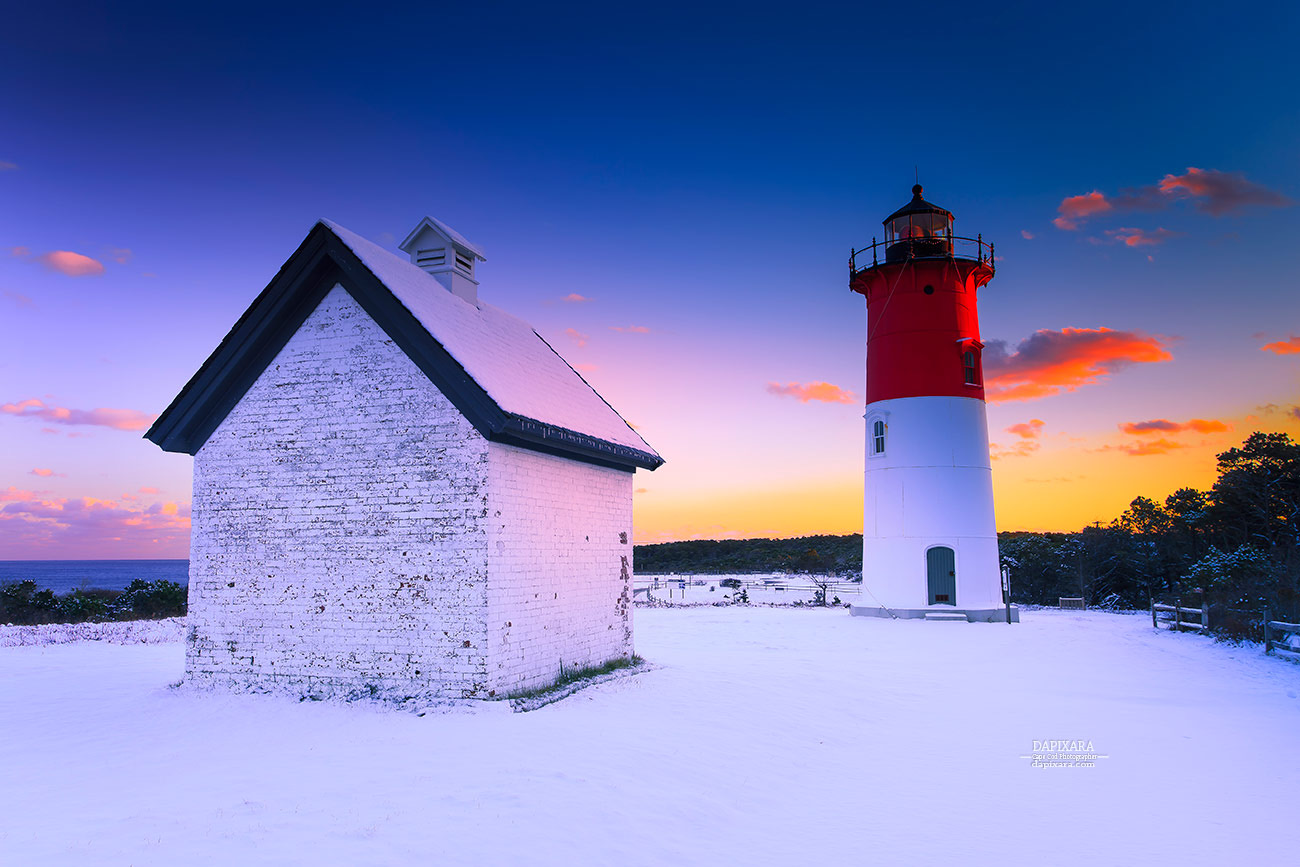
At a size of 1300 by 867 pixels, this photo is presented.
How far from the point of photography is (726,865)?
6.05 m

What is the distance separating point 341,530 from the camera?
11070 millimetres

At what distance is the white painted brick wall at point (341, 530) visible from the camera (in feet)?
34.4

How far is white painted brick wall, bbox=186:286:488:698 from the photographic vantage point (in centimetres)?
1048

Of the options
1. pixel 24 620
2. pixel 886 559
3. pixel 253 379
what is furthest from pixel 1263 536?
pixel 24 620

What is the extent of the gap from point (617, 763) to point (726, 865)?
98.3 inches

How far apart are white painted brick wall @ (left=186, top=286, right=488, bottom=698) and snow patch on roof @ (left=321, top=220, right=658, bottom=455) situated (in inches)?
25.4

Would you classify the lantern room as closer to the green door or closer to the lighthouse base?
the green door

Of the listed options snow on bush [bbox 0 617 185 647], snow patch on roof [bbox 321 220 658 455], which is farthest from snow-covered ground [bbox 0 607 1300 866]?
Result: snow on bush [bbox 0 617 185 647]

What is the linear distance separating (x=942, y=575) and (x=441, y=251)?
62.1 ft

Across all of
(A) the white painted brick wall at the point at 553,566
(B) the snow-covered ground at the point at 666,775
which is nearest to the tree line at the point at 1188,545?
(B) the snow-covered ground at the point at 666,775

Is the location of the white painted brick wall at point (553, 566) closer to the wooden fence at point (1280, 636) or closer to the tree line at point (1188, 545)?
the wooden fence at point (1280, 636)

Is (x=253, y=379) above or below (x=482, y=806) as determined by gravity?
above

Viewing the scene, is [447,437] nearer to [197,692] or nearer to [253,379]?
[253,379]

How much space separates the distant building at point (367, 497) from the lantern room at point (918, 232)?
18.6 m
